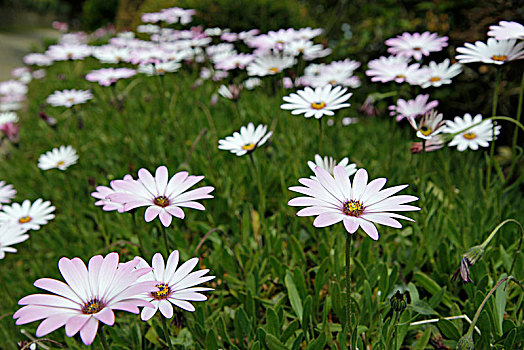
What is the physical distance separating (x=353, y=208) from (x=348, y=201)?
0.08ft

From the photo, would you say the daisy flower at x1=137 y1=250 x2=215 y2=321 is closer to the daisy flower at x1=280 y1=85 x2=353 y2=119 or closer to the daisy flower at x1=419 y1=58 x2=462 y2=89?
the daisy flower at x1=280 y1=85 x2=353 y2=119

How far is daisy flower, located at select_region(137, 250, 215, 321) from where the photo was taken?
795 millimetres

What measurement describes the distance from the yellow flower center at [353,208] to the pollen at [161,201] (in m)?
0.42

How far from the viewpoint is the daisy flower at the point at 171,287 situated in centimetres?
79

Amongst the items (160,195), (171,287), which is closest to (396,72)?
(160,195)

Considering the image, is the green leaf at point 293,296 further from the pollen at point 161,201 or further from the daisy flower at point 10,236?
the daisy flower at point 10,236

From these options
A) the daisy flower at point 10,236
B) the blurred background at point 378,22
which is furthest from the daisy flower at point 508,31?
the daisy flower at point 10,236

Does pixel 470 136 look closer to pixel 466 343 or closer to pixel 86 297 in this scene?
pixel 466 343

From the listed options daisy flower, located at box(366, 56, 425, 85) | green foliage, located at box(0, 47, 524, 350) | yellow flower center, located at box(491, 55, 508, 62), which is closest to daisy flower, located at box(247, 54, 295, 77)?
green foliage, located at box(0, 47, 524, 350)

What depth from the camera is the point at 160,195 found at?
1057mm

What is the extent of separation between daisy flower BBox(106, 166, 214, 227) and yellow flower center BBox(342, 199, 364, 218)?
293mm

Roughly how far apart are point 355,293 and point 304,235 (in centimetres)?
38

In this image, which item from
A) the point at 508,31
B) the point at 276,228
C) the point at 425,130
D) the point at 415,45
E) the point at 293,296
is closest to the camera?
the point at 508,31

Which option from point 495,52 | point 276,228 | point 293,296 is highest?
point 495,52
